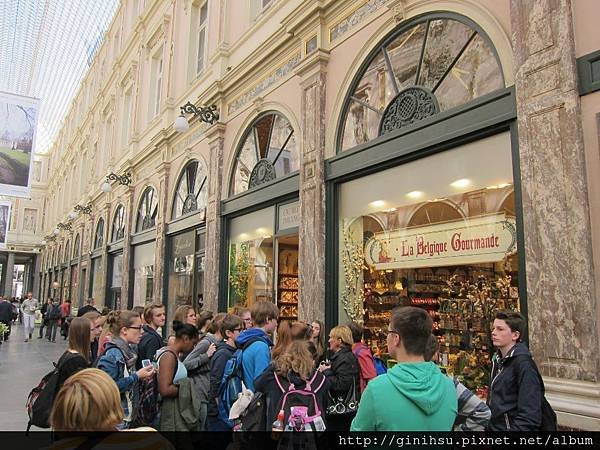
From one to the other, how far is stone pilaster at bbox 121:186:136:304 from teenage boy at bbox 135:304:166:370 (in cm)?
1138

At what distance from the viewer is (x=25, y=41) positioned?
104 feet

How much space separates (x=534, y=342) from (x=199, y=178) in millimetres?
9508

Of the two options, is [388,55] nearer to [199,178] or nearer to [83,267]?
[199,178]

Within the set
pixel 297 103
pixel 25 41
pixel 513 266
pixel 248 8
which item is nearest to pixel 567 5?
pixel 513 266

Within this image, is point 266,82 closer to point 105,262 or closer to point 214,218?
point 214,218

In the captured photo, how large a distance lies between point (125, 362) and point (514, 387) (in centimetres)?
312

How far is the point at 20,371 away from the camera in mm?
11195

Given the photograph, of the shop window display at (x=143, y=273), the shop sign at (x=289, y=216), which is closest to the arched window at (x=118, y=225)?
the shop window display at (x=143, y=273)

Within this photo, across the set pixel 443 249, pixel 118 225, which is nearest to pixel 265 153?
pixel 443 249

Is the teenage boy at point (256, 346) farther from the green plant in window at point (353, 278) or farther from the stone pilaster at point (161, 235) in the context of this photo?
the stone pilaster at point (161, 235)

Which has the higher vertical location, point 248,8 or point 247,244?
point 248,8

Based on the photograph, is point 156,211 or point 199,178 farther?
point 156,211

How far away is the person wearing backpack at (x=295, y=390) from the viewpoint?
10.8 feet

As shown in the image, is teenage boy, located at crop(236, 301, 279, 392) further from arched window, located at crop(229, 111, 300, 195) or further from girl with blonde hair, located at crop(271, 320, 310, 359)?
arched window, located at crop(229, 111, 300, 195)
